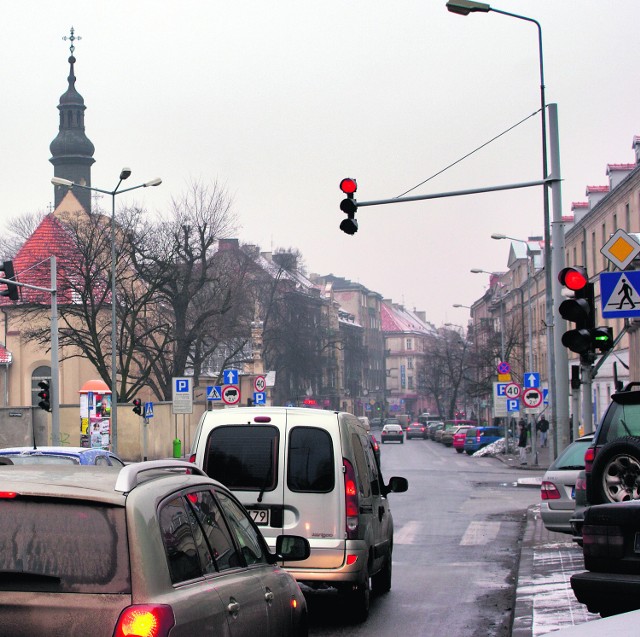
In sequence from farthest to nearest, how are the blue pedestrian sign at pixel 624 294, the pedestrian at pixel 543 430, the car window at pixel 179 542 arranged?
the pedestrian at pixel 543 430 < the blue pedestrian sign at pixel 624 294 < the car window at pixel 179 542

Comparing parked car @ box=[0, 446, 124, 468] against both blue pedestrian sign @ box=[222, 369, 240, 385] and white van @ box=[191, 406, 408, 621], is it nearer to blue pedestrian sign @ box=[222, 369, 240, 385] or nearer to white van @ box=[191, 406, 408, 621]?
white van @ box=[191, 406, 408, 621]

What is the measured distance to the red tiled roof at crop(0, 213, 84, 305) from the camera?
52.2 metres

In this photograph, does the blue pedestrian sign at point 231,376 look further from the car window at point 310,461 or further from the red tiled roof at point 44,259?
the car window at point 310,461

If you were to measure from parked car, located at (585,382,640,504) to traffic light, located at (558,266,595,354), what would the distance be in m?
3.70

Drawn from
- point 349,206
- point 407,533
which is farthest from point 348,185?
point 407,533

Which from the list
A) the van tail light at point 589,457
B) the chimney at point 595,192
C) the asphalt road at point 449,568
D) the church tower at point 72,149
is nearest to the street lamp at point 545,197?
the asphalt road at point 449,568

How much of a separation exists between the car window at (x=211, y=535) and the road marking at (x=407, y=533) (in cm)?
1271

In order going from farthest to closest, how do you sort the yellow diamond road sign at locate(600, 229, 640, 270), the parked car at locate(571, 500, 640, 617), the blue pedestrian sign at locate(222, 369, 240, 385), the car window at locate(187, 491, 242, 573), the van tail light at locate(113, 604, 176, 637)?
the blue pedestrian sign at locate(222, 369, 240, 385) → the yellow diamond road sign at locate(600, 229, 640, 270) → the parked car at locate(571, 500, 640, 617) → the car window at locate(187, 491, 242, 573) → the van tail light at locate(113, 604, 176, 637)

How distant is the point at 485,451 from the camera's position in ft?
197

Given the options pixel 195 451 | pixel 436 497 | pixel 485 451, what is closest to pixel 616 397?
pixel 195 451

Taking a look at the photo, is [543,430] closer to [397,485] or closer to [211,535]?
[397,485]

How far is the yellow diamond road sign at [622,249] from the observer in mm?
13141

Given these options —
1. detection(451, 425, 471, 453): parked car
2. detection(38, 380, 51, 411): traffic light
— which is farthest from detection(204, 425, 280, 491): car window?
detection(451, 425, 471, 453): parked car

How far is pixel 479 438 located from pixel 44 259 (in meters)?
24.8
